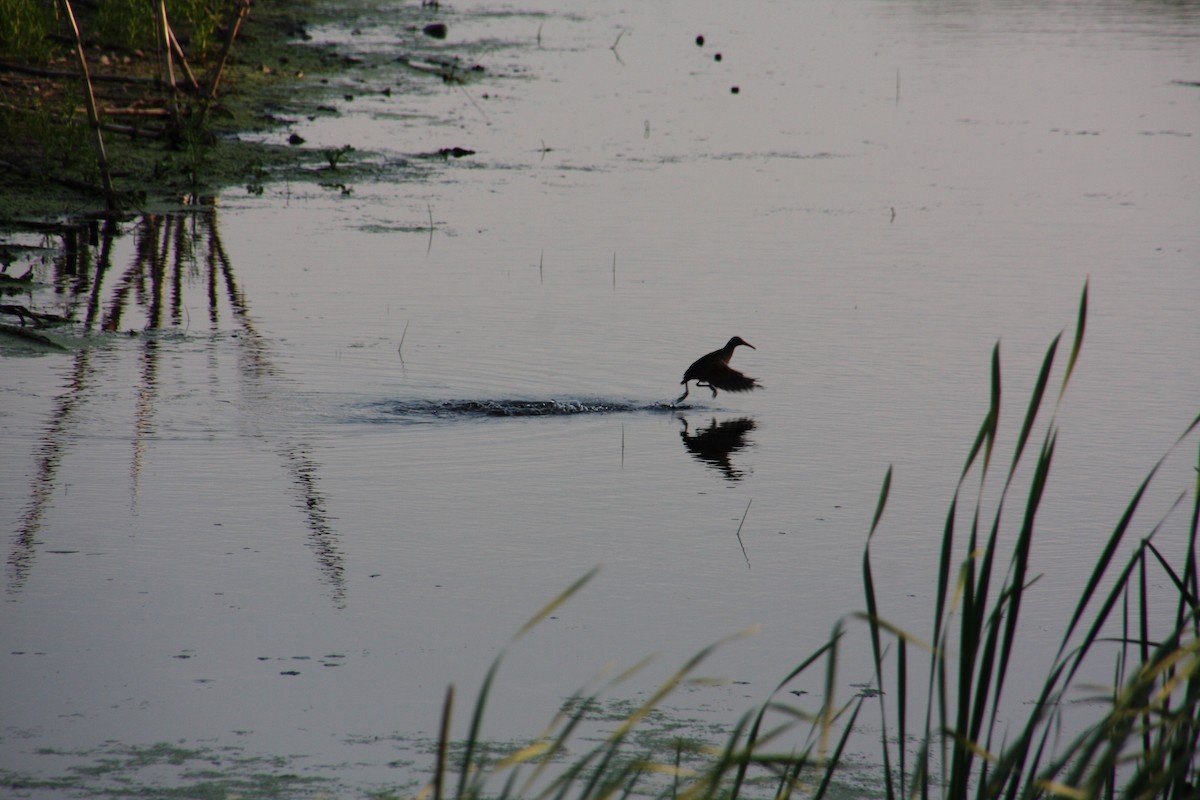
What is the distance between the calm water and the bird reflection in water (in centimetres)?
3

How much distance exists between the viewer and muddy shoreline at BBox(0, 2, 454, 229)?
40.3 feet

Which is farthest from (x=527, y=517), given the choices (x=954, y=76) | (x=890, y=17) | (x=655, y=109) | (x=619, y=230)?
(x=890, y=17)

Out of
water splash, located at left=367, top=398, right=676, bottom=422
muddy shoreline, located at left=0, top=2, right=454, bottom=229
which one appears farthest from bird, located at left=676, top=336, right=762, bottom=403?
muddy shoreline, located at left=0, top=2, right=454, bottom=229

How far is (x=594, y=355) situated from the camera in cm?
872

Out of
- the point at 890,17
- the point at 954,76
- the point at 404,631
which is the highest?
the point at 890,17

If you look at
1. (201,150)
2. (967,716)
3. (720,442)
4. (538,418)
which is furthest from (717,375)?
(201,150)

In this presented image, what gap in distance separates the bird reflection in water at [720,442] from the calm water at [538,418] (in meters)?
0.03

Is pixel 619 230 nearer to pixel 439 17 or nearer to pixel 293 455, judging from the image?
pixel 293 455

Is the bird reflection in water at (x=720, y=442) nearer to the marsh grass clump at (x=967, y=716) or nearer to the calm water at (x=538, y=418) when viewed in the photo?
the calm water at (x=538, y=418)

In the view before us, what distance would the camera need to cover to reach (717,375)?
7824 mm

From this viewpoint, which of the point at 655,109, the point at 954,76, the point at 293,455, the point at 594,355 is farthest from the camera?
the point at 954,76

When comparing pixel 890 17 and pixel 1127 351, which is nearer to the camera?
pixel 1127 351

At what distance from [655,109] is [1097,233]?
25.7 ft

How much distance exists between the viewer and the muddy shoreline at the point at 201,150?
1228cm
